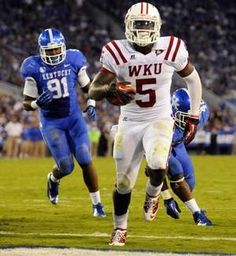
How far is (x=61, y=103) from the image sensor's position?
26.4 ft

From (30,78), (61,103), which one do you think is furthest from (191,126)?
(30,78)

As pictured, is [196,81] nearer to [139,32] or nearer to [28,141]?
[139,32]

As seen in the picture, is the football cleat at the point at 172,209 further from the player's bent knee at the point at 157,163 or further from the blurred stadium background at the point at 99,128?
the player's bent knee at the point at 157,163

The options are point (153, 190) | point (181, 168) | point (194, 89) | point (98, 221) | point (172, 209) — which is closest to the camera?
point (153, 190)

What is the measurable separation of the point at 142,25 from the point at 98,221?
2142 millimetres

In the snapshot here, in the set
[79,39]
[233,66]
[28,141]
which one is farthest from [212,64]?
[28,141]

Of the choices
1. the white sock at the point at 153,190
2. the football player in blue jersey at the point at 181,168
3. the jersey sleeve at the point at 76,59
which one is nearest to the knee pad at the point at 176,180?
the football player in blue jersey at the point at 181,168

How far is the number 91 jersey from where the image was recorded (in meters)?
7.99

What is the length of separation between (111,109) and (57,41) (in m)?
14.1

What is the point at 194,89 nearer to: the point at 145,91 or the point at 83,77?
the point at 145,91

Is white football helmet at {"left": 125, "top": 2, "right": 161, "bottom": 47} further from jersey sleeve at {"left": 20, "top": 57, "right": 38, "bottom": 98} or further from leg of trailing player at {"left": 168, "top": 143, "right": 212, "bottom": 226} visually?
jersey sleeve at {"left": 20, "top": 57, "right": 38, "bottom": 98}

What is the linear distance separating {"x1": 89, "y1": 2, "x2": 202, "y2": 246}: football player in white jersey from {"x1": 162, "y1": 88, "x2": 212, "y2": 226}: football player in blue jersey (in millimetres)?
1054

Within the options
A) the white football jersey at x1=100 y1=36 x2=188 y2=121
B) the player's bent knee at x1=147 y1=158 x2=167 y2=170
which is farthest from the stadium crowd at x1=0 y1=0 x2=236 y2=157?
the player's bent knee at x1=147 y1=158 x2=167 y2=170

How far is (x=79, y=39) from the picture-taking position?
2467cm
